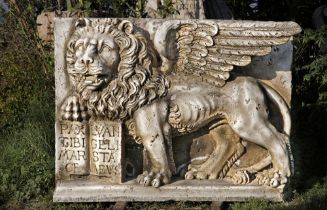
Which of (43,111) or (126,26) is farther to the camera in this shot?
(43,111)

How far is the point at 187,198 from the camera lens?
402 centimetres

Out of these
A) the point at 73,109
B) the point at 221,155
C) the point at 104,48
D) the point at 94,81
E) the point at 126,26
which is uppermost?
the point at 126,26

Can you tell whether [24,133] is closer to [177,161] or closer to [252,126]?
[177,161]

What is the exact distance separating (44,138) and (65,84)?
3.11 ft

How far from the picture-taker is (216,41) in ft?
12.8

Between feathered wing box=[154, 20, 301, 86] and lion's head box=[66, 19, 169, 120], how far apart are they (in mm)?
163

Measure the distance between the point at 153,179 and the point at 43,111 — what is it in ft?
5.45

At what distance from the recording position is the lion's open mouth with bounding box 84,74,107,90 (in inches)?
151

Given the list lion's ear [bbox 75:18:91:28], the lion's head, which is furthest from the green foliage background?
lion's ear [bbox 75:18:91:28]

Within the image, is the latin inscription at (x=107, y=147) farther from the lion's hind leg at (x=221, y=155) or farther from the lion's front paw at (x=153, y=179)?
the lion's hind leg at (x=221, y=155)

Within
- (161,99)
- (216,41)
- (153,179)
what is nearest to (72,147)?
(153,179)

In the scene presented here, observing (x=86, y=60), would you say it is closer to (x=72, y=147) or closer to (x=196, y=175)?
(x=72, y=147)

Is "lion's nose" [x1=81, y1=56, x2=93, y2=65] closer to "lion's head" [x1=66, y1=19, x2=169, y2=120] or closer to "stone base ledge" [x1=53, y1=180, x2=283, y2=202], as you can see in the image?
"lion's head" [x1=66, y1=19, x2=169, y2=120]

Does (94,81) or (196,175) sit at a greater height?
(94,81)
